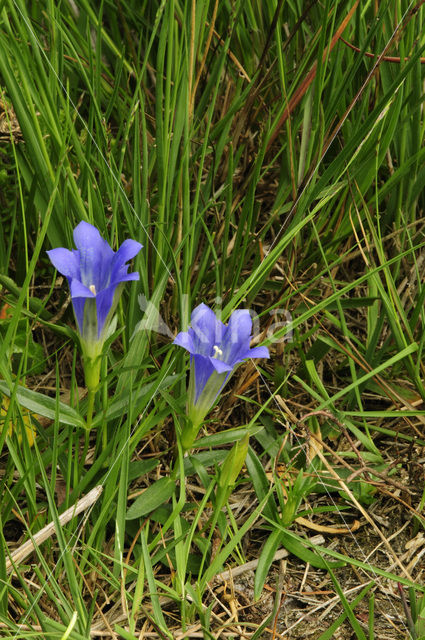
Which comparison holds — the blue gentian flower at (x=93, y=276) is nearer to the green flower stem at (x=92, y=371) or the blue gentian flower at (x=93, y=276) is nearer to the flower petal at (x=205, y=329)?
the green flower stem at (x=92, y=371)

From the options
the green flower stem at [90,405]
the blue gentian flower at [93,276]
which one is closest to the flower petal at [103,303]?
the blue gentian flower at [93,276]

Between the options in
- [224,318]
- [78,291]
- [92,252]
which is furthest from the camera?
[224,318]

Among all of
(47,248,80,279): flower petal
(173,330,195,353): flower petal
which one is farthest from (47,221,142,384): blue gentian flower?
(173,330,195,353): flower petal

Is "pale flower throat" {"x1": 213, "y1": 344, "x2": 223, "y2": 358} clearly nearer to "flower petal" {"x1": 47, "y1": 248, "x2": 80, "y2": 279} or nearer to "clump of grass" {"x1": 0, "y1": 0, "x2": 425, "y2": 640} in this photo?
"clump of grass" {"x1": 0, "y1": 0, "x2": 425, "y2": 640}

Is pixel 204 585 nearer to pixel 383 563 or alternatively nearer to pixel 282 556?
pixel 282 556

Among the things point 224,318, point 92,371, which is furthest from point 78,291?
point 224,318

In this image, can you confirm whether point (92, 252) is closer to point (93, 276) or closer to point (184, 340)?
point (93, 276)

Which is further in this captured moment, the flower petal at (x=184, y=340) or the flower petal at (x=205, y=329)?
the flower petal at (x=205, y=329)
